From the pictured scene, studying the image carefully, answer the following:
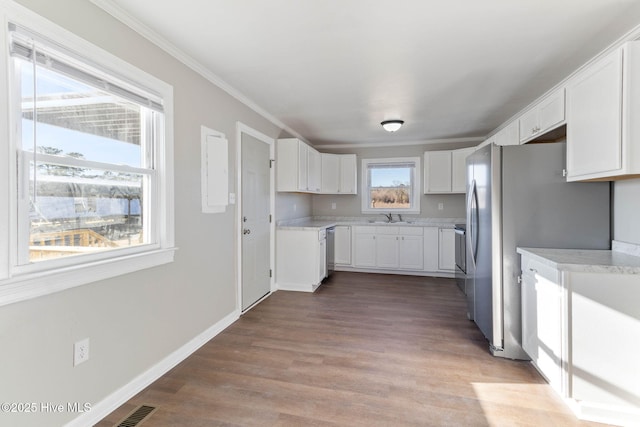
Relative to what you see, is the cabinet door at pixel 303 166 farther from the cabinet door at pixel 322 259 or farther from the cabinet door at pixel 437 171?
the cabinet door at pixel 437 171

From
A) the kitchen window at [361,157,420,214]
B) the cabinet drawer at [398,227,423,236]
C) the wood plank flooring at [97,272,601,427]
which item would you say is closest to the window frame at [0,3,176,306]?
the wood plank flooring at [97,272,601,427]

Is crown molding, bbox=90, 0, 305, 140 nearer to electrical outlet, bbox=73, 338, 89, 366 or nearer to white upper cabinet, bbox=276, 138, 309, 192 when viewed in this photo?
white upper cabinet, bbox=276, 138, 309, 192

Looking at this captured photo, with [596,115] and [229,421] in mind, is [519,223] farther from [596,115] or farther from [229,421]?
[229,421]

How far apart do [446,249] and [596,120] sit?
3382 mm

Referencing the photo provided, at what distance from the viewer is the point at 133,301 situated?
2.04 m

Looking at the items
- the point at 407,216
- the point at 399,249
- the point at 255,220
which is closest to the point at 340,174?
the point at 407,216

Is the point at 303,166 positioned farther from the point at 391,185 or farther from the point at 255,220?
the point at 391,185

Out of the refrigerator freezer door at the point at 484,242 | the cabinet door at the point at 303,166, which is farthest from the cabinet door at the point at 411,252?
the refrigerator freezer door at the point at 484,242

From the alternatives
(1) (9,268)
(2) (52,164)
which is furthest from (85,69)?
(1) (9,268)

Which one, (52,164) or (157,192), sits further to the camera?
(157,192)

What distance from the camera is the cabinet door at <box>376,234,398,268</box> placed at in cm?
542

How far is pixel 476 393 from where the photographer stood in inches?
81.7

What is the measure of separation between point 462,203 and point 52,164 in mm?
5662

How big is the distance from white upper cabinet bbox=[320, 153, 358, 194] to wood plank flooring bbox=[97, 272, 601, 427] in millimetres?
2865
